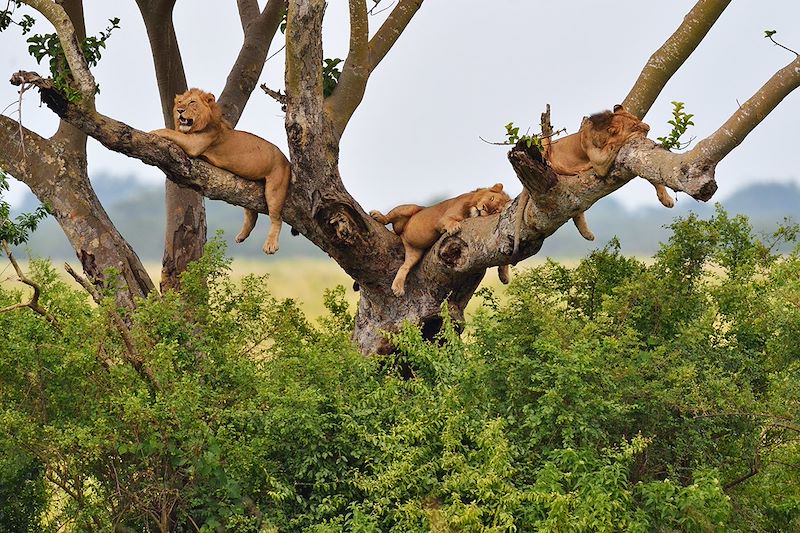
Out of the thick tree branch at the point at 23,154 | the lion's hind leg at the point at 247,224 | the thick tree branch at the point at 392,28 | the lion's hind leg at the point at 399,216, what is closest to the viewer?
the lion's hind leg at the point at 247,224

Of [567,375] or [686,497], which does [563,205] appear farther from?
[686,497]

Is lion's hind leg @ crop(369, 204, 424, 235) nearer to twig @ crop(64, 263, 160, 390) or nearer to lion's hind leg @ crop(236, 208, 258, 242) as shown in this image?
lion's hind leg @ crop(236, 208, 258, 242)

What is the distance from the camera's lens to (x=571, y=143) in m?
10.4

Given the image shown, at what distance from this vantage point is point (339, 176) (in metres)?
11.8

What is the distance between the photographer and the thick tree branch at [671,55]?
1101cm

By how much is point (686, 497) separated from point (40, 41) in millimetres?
6567

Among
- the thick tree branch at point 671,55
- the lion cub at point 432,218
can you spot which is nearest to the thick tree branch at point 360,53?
the lion cub at point 432,218

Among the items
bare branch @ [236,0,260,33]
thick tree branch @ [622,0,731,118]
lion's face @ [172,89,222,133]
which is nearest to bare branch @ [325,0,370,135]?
lion's face @ [172,89,222,133]

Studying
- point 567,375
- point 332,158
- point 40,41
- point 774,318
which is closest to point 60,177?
point 40,41

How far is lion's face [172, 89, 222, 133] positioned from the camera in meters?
11.3

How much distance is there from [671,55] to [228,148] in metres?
4.01

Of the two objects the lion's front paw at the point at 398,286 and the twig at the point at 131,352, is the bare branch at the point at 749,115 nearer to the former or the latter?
the lion's front paw at the point at 398,286

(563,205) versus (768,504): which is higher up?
(563,205)

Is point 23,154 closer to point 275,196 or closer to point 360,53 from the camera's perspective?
point 275,196
